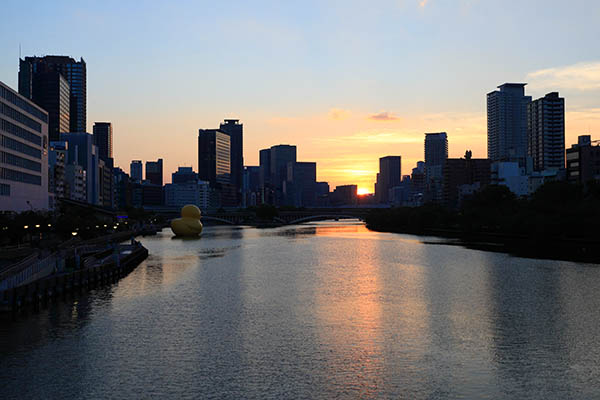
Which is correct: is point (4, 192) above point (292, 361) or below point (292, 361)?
above

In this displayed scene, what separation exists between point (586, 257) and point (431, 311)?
39852 millimetres

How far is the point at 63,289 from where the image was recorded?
43375mm

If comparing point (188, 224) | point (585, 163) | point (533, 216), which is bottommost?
point (188, 224)

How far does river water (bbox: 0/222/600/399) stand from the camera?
75.0 ft

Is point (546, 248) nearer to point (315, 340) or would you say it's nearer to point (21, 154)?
point (315, 340)

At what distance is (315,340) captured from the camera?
98.1 feet

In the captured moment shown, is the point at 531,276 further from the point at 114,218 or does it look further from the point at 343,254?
the point at 114,218

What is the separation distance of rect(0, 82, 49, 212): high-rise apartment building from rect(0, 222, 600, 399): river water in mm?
45070

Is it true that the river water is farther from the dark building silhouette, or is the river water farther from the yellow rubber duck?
the dark building silhouette

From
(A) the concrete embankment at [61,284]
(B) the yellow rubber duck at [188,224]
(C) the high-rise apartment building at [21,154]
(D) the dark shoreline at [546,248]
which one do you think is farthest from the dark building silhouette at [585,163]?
(A) the concrete embankment at [61,284]

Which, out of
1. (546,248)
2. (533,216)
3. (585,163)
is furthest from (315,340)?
(585,163)

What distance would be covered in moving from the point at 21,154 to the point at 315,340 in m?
78.5

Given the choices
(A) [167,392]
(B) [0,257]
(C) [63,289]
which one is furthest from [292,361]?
(B) [0,257]

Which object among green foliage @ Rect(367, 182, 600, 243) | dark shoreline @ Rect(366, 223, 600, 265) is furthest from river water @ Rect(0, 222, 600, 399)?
green foliage @ Rect(367, 182, 600, 243)
